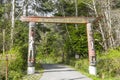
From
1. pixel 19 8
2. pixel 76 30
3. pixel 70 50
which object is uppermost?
pixel 19 8

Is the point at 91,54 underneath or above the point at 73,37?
underneath

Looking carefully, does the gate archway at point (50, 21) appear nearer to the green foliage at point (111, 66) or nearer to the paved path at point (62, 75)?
the green foliage at point (111, 66)

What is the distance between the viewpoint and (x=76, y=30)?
37.7m

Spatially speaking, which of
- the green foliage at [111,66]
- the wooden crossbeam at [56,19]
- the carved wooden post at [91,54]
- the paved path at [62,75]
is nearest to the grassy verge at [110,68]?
the green foliage at [111,66]

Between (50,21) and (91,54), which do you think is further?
(50,21)

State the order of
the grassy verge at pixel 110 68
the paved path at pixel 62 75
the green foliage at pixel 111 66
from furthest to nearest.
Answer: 1. the green foliage at pixel 111 66
2. the grassy verge at pixel 110 68
3. the paved path at pixel 62 75

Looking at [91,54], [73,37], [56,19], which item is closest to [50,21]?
[56,19]

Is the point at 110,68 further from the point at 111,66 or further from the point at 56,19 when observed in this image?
the point at 56,19

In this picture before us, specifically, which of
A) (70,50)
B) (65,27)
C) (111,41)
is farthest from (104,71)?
(65,27)

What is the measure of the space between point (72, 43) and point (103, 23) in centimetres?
564

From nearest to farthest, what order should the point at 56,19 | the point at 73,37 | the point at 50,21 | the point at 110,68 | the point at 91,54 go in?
1. the point at 110,68
2. the point at 91,54
3. the point at 50,21
4. the point at 56,19
5. the point at 73,37

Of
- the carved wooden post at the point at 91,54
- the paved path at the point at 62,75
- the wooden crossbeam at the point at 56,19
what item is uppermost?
the wooden crossbeam at the point at 56,19

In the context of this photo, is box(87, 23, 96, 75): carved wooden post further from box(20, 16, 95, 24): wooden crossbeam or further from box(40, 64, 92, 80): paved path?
box(40, 64, 92, 80): paved path

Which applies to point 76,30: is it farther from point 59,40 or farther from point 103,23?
point 59,40
